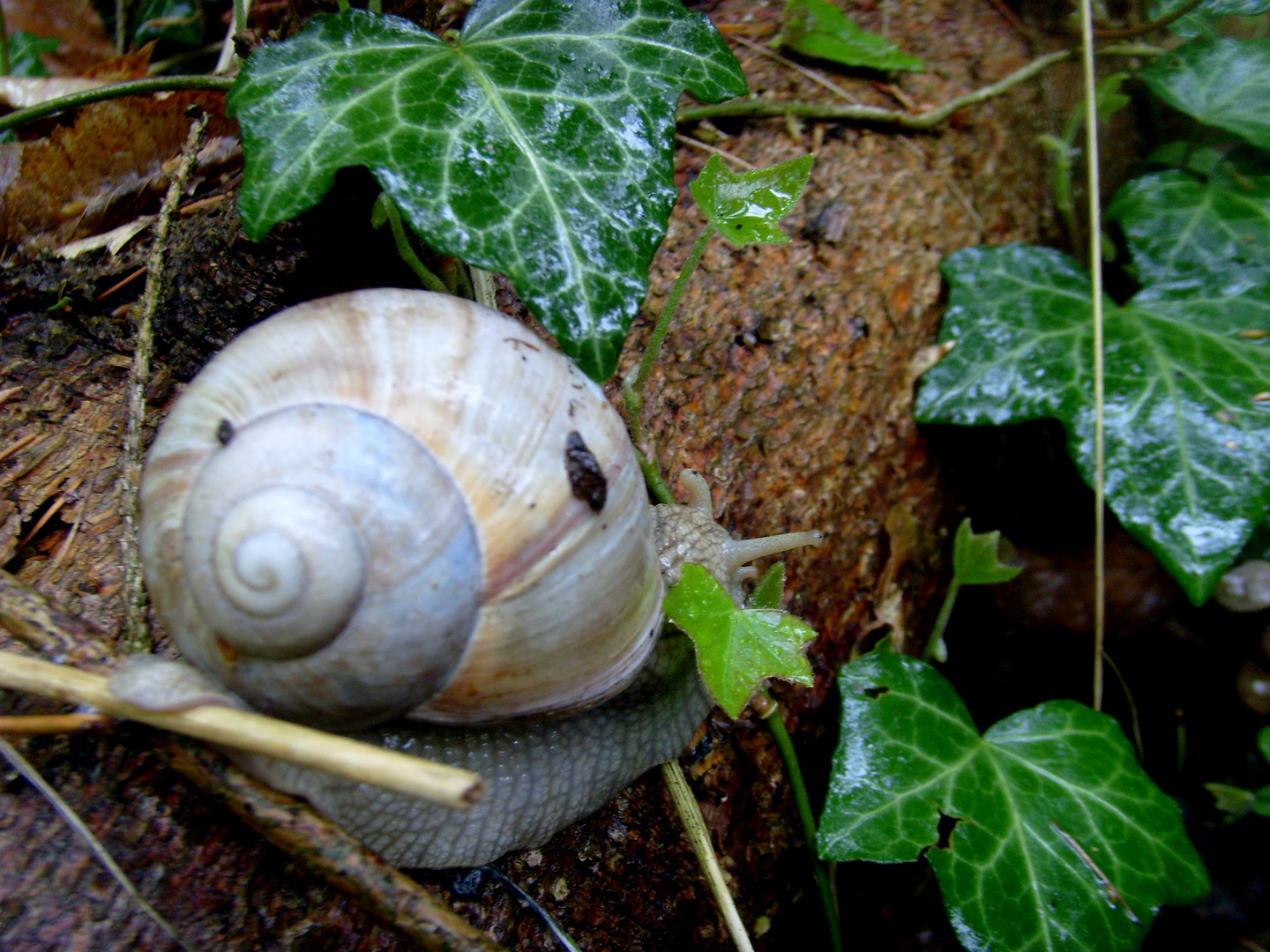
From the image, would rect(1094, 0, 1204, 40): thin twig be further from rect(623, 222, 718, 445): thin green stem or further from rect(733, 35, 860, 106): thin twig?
rect(623, 222, 718, 445): thin green stem

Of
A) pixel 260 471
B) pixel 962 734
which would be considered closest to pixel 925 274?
pixel 962 734

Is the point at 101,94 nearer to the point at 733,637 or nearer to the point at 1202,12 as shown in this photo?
the point at 733,637

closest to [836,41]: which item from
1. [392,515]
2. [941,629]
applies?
[941,629]

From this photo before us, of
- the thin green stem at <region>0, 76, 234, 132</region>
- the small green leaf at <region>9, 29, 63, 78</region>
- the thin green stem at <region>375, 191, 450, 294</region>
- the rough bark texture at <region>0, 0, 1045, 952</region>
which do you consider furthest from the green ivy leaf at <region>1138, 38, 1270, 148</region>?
the small green leaf at <region>9, 29, 63, 78</region>

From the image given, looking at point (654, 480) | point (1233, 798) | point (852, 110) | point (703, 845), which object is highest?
point (852, 110)

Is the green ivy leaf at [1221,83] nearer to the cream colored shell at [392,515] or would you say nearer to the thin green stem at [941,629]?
the thin green stem at [941,629]
